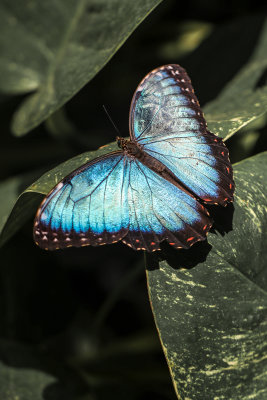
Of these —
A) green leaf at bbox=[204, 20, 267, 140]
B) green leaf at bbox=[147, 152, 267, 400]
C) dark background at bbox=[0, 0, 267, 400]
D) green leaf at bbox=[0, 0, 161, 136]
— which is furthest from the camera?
dark background at bbox=[0, 0, 267, 400]

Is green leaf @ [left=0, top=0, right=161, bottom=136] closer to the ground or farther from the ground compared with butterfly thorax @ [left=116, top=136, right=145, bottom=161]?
farther from the ground

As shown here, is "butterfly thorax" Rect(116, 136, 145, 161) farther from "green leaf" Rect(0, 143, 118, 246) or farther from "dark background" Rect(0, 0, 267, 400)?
"dark background" Rect(0, 0, 267, 400)

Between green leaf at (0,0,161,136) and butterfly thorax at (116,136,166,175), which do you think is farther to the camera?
green leaf at (0,0,161,136)

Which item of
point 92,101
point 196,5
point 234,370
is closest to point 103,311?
point 234,370

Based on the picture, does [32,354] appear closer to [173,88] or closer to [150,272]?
[150,272]

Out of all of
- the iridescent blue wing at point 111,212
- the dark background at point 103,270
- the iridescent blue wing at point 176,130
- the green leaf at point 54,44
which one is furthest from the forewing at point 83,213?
the dark background at point 103,270

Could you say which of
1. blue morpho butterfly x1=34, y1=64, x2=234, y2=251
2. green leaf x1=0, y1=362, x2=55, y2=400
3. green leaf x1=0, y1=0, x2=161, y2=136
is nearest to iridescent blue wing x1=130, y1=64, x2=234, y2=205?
blue morpho butterfly x1=34, y1=64, x2=234, y2=251
